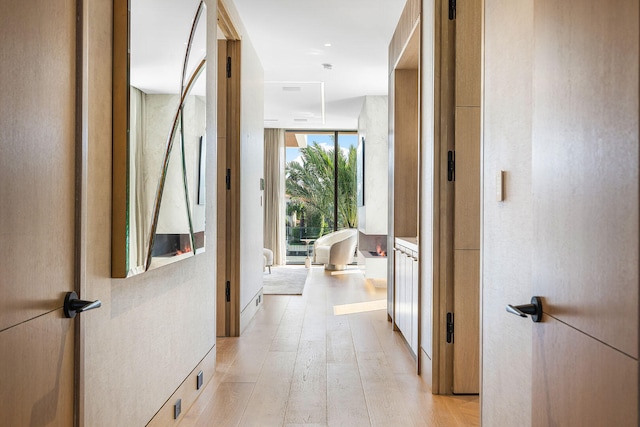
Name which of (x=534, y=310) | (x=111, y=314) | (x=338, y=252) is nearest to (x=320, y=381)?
(x=111, y=314)

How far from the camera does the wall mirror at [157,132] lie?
1.58 metres

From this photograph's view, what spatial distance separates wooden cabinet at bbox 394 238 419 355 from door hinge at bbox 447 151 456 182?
646 mm

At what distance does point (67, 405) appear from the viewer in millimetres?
1204

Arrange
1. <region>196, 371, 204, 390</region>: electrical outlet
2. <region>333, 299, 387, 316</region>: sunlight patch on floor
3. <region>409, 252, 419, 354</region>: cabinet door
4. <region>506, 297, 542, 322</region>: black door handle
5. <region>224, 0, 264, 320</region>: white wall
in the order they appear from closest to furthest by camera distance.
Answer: <region>506, 297, 542, 322</region>: black door handle
<region>196, 371, 204, 390</region>: electrical outlet
<region>409, 252, 419, 354</region>: cabinet door
<region>224, 0, 264, 320</region>: white wall
<region>333, 299, 387, 316</region>: sunlight patch on floor

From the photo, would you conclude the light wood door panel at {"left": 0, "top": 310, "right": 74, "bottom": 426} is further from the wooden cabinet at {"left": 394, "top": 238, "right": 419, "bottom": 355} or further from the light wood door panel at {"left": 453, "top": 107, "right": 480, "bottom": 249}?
the wooden cabinet at {"left": 394, "top": 238, "right": 419, "bottom": 355}

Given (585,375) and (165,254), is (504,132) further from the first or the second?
(165,254)

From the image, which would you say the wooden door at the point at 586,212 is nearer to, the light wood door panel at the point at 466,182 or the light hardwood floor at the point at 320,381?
the light hardwood floor at the point at 320,381

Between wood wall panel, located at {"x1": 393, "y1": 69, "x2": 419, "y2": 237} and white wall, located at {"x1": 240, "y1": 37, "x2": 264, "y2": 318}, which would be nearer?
white wall, located at {"x1": 240, "y1": 37, "x2": 264, "y2": 318}

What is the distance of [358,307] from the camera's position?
5.23 metres

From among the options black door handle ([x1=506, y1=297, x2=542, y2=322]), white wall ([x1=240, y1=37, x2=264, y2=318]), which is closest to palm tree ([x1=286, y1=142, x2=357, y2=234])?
white wall ([x1=240, y1=37, x2=264, y2=318])

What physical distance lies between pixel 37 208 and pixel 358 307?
4.42 metres

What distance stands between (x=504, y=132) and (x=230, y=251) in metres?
2.78

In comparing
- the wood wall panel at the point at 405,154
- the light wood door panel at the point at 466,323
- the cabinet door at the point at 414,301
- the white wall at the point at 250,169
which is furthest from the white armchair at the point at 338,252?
the light wood door panel at the point at 466,323

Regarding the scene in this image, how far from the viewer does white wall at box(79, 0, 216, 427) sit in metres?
1.42
